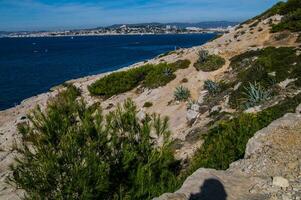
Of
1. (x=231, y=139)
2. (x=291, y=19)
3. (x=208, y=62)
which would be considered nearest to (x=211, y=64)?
(x=208, y=62)

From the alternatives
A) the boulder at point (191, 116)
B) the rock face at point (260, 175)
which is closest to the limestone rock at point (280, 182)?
the rock face at point (260, 175)

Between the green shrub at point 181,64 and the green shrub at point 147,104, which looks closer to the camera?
the green shrub at point 147,104

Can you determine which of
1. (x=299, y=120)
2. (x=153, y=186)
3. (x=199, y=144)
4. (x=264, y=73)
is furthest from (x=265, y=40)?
(x=153, y=186)

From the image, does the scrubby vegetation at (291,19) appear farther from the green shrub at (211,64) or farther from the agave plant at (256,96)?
the agave plant at (256,96)

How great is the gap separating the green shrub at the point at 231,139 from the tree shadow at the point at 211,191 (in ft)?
9.55

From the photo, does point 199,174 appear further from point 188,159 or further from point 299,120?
point 188,159

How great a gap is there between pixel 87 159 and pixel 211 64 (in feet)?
78.6

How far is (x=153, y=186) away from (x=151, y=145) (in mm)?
2322

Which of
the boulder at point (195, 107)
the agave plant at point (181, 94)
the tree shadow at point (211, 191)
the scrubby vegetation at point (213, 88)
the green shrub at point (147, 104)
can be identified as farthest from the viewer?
the green shrub at point (147, 104)

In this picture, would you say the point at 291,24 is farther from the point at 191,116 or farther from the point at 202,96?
the point at 191,116

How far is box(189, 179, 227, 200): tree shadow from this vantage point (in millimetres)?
9016

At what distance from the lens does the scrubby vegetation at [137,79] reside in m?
35.4

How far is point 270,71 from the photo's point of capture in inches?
986

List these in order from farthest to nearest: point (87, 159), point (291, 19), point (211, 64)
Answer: point (291, 19)
point (211, 64)
point (87, 159)
